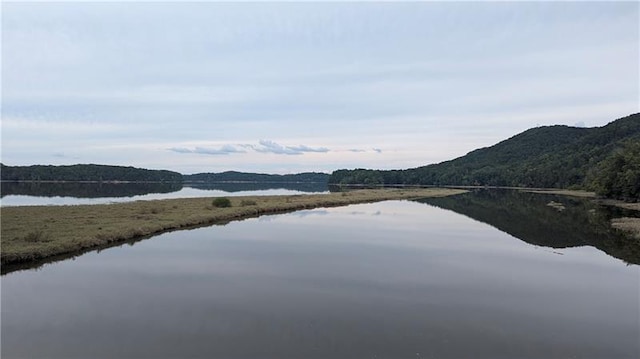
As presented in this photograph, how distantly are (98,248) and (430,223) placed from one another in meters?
27.8

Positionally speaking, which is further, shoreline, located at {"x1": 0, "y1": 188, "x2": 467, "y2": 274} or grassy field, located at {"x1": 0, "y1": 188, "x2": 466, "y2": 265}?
grassy field, located at {"x1": 0, "y1": 188, "x2": 466, "y2": 265}

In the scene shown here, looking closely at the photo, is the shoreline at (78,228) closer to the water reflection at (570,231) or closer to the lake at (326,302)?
the lake at (326,302)

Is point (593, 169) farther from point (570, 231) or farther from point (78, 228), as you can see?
point (78, 228)

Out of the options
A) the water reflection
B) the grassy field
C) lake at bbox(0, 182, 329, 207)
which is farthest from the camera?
lake at bbox(0, 182, 329, 207)

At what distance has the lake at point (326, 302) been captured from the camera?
11109 millimetres

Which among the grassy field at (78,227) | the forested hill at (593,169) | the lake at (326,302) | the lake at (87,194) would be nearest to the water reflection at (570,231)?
the lake at (326,302)

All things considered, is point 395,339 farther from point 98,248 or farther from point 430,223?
point 430,223

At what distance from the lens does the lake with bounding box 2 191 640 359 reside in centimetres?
1111

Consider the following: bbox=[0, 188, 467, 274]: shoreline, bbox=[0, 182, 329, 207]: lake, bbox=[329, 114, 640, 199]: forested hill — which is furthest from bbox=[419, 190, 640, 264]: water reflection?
bbox=[0, 182, 329, 207]: lake

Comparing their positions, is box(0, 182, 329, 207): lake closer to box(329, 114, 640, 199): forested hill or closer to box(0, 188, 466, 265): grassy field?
box(0, 188, 466, 265): grassy field

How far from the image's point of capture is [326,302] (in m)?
15.0

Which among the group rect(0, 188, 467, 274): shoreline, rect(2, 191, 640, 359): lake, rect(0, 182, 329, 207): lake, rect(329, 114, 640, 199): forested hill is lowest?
rect(2, 191, 640, 359): lake

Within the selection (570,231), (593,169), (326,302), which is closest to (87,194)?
(570,231)

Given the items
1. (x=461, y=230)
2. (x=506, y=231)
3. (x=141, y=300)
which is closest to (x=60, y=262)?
(x=141, y=300)
